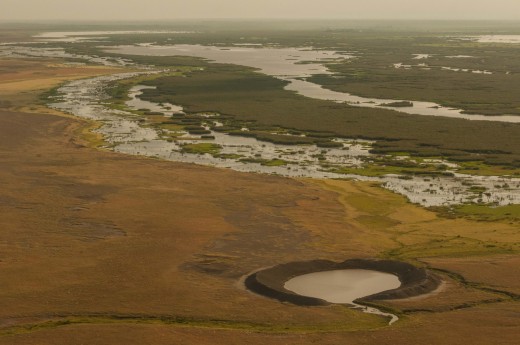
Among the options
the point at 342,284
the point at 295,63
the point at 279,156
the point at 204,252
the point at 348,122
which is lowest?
the point at 342,284

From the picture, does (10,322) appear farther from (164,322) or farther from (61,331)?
(164,322)

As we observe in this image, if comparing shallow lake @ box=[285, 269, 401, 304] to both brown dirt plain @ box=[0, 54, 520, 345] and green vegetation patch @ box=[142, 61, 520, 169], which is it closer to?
brown dirt plain @ box=[0, 54, 520, 345]

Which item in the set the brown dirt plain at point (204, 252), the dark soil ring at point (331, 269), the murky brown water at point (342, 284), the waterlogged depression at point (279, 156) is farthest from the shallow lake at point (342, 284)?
the waterlogged depression at point (279, 156)

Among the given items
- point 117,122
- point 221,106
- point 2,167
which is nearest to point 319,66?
point 221,106

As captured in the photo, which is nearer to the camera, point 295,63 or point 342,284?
point 342,284

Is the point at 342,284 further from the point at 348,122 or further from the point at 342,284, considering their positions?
the point at 348,122

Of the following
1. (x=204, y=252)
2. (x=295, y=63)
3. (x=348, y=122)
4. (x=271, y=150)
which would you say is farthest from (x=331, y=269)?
(x=295, y=63)
